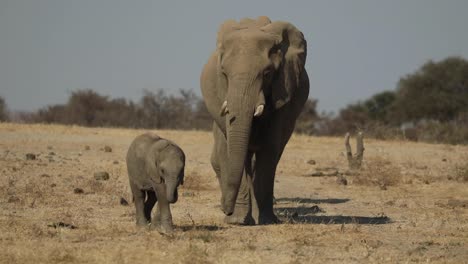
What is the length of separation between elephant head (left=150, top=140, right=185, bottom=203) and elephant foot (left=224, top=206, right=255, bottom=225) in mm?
1480

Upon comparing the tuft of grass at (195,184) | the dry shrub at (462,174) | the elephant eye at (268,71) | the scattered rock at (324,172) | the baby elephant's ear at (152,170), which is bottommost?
the tuft of grass at (195,184)

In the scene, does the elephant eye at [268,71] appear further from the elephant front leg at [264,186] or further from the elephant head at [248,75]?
the elephant front leg at [264,186]

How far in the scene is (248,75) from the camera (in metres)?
11.0

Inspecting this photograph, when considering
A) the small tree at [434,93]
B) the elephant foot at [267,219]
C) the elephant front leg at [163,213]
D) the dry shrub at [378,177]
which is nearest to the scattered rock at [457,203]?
the dry shrub at [378,177]

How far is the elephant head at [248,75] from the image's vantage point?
10836 mm

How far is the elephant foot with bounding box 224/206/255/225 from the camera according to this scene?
1173 centimetres

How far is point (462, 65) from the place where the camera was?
A: 167 feet

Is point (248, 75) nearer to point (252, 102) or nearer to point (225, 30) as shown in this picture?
point (252, 102)

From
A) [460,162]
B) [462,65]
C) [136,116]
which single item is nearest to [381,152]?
[460,162]

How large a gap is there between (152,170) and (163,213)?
0.51 m

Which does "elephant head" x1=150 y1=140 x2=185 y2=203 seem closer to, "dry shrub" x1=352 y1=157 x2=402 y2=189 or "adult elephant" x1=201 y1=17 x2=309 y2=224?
"adult elephant" x1=201 y1=17 x2=309 y2=224

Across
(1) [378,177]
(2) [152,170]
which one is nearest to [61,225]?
(2) [152,170]

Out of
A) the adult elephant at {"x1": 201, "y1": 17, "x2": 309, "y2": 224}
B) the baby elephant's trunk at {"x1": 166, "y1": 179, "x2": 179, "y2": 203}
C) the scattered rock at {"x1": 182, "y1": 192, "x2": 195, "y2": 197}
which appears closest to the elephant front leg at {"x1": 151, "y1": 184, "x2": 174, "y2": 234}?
the baby elephant's trunk at {"x1": 166, "y1": 179, "x2": 179, "y2": 203}

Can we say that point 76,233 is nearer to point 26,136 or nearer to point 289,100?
A: point 289,100
